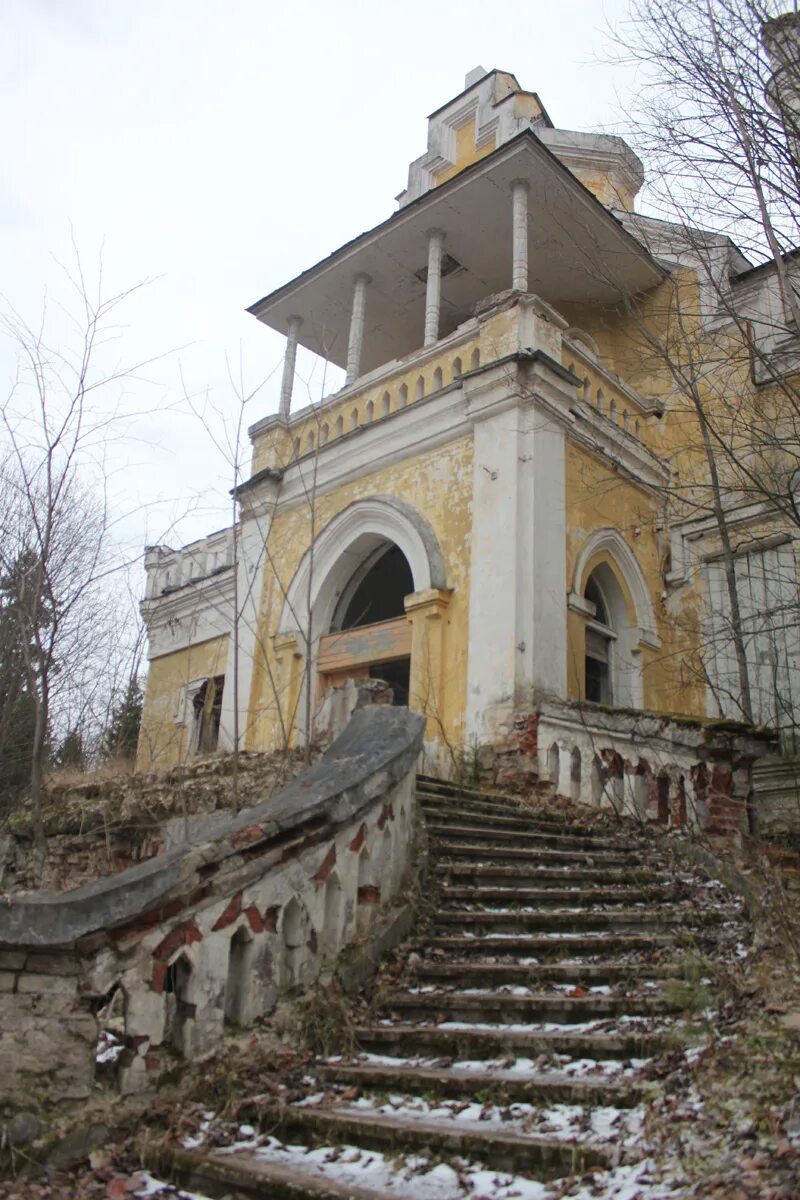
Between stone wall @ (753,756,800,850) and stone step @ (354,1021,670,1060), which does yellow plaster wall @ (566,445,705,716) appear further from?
stone step @ (354,1021,670,1060)

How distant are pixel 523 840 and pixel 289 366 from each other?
1098cm

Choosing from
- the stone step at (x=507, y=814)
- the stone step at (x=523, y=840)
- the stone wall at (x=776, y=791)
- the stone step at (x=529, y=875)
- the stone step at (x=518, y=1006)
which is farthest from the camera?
the stone wall at (x=776, y=791)

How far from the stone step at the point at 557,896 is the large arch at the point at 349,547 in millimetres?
6675

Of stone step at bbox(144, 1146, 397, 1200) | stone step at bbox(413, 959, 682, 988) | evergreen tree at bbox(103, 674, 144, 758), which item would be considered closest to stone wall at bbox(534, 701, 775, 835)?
stone step at bbox(413, 959, 682, 988)

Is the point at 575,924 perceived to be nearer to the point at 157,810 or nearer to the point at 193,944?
the point at 193,944

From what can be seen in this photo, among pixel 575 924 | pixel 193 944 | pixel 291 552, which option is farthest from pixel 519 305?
pixel 193 944

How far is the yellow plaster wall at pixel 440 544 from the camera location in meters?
11.4

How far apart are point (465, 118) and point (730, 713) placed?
1235 cm

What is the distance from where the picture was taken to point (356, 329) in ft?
49.0

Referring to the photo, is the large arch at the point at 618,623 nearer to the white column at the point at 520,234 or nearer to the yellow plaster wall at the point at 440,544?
the yellow plaster wall at the point at 440,544

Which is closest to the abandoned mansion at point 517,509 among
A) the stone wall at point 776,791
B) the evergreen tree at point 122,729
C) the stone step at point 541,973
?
the stone wall at point 776,791

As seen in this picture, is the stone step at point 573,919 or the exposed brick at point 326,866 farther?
the stone step at point 573,919

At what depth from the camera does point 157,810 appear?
10.2 meters

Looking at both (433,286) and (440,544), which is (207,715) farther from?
(433,286)
